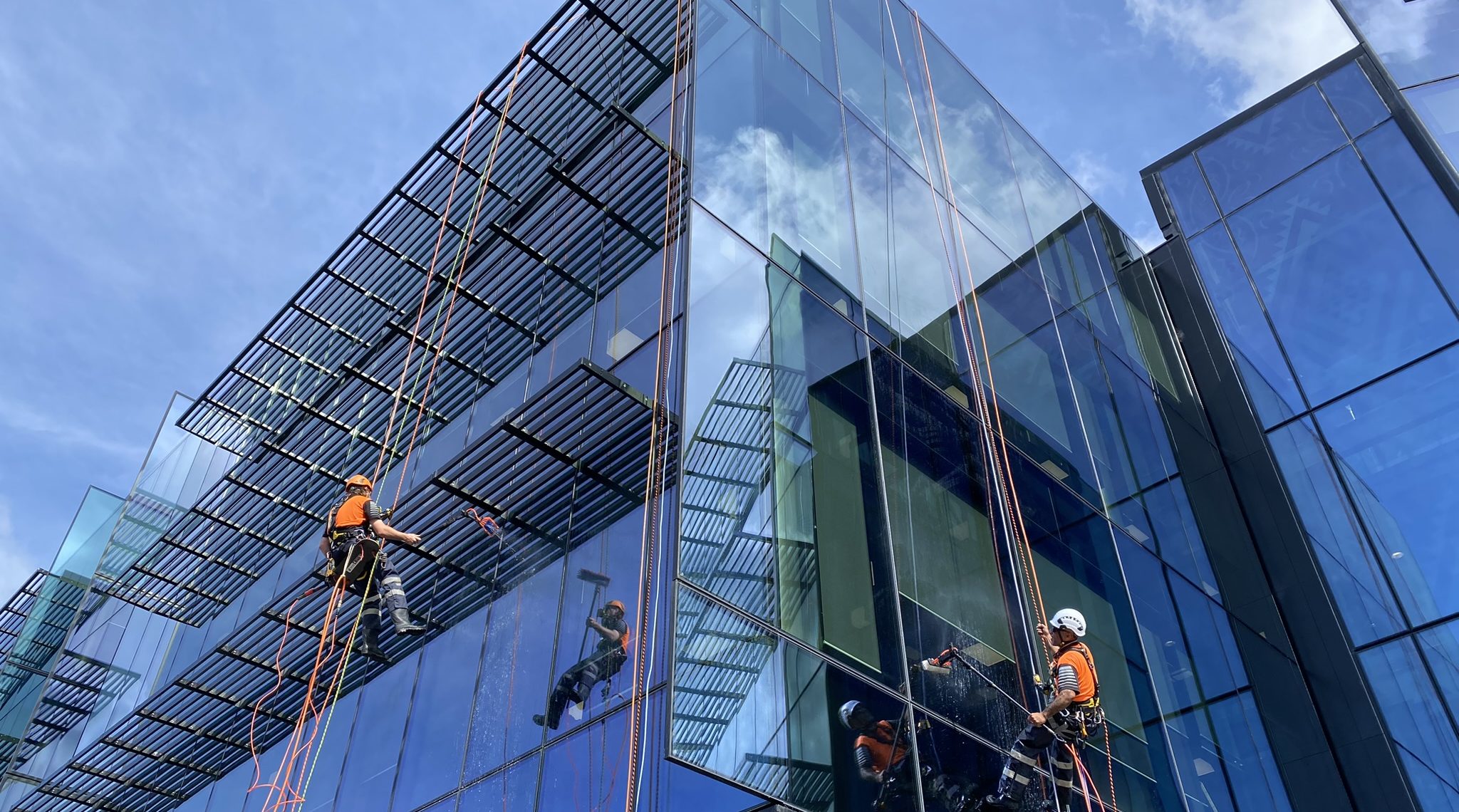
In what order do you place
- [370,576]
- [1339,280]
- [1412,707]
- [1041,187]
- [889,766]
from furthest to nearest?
1. [1041,187]
2. [1339,280]
3. [1412,707]
4. [370,576]
5. [889,766]

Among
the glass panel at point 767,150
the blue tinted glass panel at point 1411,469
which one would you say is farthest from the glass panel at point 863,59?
the blue tinted glass panel at point 1411,469

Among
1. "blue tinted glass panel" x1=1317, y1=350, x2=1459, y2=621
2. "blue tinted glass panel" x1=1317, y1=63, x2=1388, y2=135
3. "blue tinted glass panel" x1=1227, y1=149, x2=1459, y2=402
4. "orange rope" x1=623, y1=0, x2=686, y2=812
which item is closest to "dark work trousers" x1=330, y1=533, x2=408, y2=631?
"orange rope" x1=623, y1=0, x2=686, y2=812

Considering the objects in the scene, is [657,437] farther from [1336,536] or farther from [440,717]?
[1336,536]

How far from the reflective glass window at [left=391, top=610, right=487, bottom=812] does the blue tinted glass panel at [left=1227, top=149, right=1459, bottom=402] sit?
1268 centimetres

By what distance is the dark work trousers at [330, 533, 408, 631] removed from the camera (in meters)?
11.2

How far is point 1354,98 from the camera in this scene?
61.0 ft

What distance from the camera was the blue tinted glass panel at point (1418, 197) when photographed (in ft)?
53.4

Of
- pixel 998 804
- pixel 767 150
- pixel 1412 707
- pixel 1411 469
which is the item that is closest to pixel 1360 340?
pixel 1411 469

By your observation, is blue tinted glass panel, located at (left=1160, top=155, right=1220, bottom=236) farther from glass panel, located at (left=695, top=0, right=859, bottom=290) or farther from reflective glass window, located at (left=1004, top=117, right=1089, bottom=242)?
glass panel, located at (left=695, top=0, right=859, bottom=290)

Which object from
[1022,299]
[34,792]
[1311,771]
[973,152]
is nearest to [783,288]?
[1022,299]

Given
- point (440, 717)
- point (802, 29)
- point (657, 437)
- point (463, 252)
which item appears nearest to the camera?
point (657, 437)

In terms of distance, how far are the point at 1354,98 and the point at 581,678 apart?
15781 millimetres

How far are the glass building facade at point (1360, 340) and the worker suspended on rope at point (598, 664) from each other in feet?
33.7

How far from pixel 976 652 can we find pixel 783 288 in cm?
405
